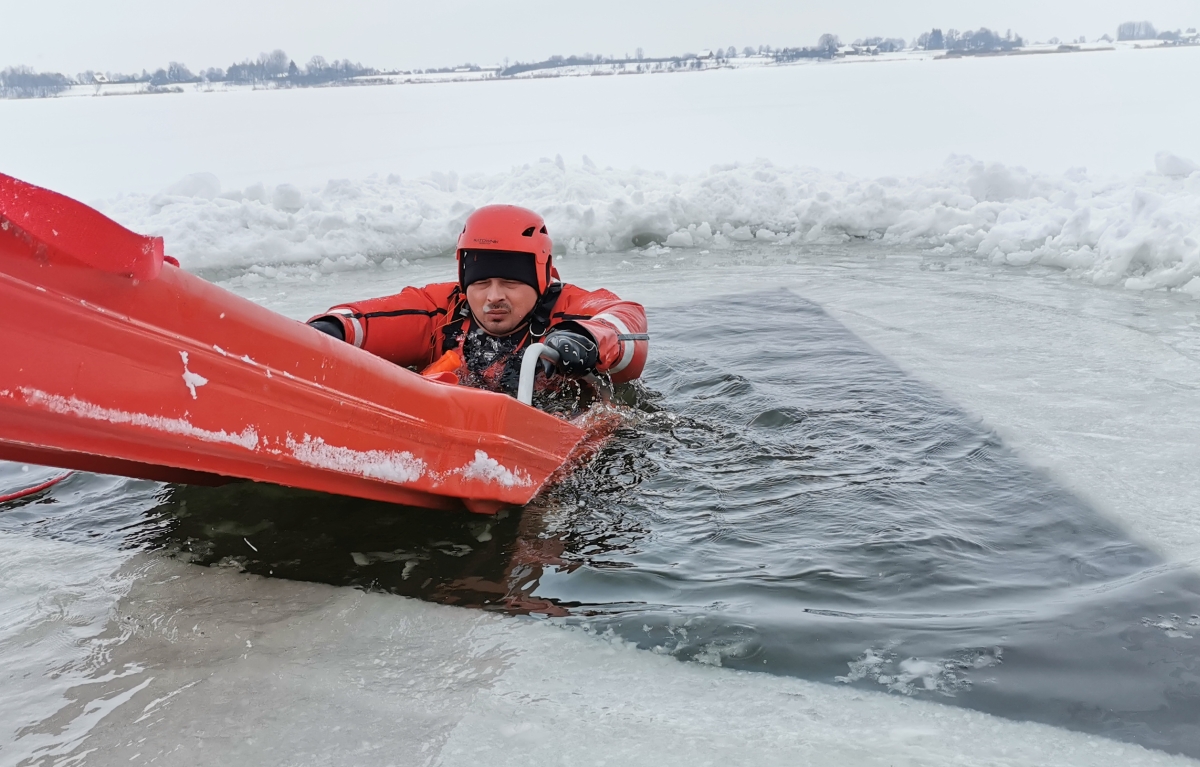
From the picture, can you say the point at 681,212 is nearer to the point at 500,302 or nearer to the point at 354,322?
the point at 500,302

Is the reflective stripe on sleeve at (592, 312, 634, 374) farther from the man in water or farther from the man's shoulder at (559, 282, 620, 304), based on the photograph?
the man's shoulder at (559, 282, 620, 304)

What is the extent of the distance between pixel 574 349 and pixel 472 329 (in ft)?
3.23

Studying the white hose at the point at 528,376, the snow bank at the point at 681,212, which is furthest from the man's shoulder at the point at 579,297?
the snow bank at the point at 681,212

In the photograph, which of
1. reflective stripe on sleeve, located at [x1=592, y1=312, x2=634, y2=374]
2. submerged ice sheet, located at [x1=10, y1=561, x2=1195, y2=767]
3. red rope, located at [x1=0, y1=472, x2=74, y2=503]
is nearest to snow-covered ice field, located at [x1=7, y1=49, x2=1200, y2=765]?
submerged ice sheet, located at [x1=10, y1=561, x2=1195, y2=767]

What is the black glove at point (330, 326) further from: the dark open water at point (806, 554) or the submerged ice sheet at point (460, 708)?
the submerged ice sheet at point (460, 708)

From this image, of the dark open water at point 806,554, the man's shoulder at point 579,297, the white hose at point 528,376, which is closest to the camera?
the dark open water at point 806,554

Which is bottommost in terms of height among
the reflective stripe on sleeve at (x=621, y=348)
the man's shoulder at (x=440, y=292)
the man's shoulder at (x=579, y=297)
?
the reflective stripe on sleeve at (x=621, y=348)

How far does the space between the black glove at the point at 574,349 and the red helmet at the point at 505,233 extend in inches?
22.0

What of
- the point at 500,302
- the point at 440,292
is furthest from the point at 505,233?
the point at 440,292

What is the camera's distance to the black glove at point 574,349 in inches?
136

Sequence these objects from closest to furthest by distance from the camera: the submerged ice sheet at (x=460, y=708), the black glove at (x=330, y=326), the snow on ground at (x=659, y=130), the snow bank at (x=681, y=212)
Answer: the submerged ice sheet at (x=460, y=708), the black glove at (x=330, y=326), the snow bank at (x=681, y=212), the snow on ground at (x=659, y=130)

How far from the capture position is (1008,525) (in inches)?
115

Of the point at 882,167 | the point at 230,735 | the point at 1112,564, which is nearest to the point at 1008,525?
the point at 1112,564

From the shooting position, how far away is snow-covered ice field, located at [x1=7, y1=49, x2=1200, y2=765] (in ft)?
6.28
